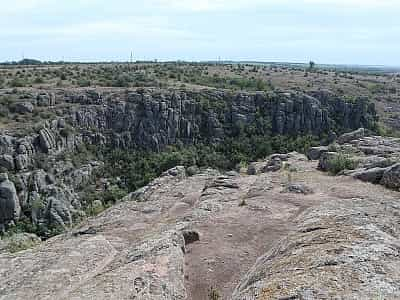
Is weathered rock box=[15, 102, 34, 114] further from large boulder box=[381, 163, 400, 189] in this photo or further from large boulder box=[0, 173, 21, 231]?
large boulder box=[381, 163, 400, 189]

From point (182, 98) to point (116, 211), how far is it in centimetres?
4720

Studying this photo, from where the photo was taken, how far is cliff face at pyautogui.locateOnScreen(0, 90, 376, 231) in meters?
43.3

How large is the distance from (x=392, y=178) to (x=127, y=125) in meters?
46.9

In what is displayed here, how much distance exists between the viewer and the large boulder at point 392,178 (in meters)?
16.9

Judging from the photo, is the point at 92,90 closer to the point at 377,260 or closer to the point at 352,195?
the point at 352,195

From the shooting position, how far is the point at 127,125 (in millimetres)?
61438

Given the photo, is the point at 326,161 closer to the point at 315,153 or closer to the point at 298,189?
the point at 315,153

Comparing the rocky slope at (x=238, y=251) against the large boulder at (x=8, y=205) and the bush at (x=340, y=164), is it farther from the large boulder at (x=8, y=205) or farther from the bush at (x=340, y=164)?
the large boulder at (x=8, y=205)

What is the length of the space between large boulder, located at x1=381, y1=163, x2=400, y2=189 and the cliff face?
78.9 ft

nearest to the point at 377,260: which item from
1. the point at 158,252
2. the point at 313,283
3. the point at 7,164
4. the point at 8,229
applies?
the point at 313,283

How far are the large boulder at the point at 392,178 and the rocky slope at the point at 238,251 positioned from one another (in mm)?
331

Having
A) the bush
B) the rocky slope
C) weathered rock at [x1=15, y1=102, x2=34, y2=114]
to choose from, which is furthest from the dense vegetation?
the rocky slope

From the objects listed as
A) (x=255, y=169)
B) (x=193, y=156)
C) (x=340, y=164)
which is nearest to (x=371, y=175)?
(x=340, y=164)

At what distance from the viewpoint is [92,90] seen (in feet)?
204
